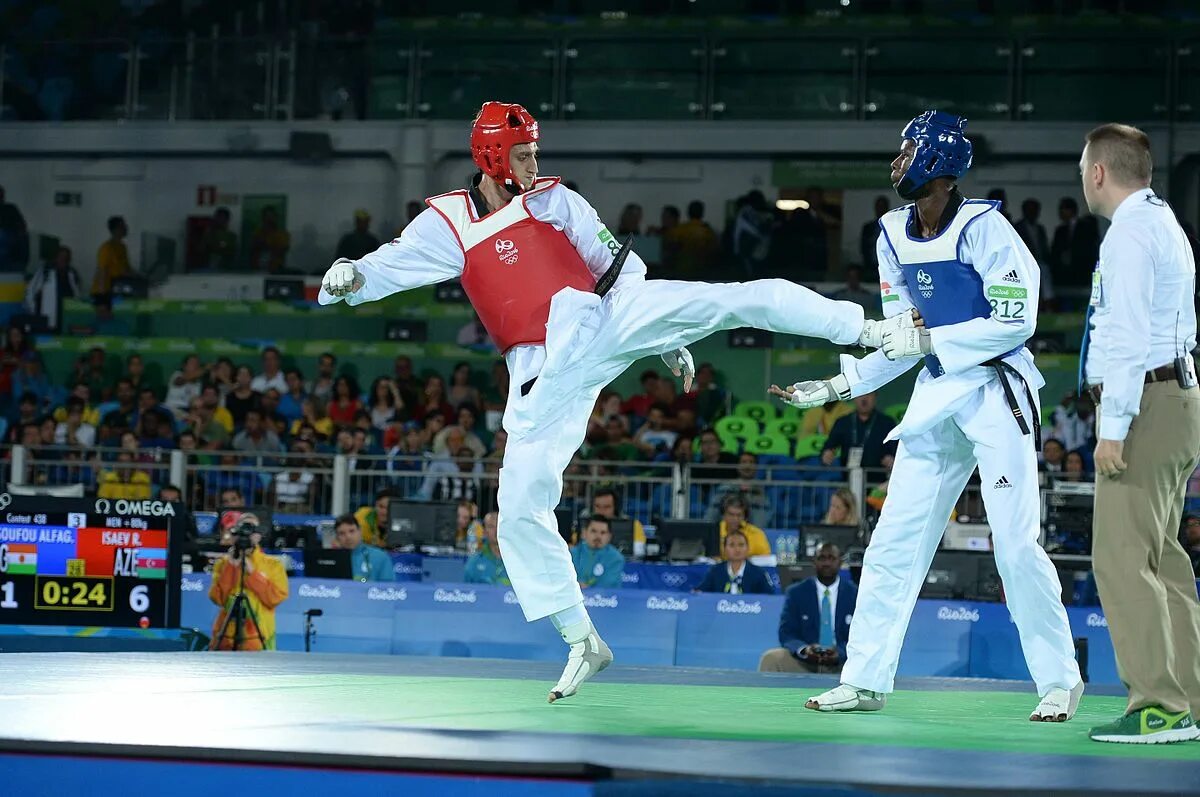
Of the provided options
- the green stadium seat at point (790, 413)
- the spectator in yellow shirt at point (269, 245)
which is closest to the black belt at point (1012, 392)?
the green stadium seat at point (790, 413)

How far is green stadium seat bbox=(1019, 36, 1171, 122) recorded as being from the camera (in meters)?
17.2

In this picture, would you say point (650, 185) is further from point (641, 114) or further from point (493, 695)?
point (493, 695)

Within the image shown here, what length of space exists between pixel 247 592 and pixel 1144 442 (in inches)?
286

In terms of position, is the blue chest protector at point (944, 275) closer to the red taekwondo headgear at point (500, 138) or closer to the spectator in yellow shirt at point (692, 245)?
the red taekwondo headgear at point (500, 138)

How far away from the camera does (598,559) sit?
11688 millimetres

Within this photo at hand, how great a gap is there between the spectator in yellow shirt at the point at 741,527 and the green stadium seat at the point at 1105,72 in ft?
25.2

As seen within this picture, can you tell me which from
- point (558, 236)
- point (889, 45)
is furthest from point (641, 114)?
point (558, 236)

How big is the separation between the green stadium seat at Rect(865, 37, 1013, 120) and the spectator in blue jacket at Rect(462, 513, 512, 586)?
27.7 feet

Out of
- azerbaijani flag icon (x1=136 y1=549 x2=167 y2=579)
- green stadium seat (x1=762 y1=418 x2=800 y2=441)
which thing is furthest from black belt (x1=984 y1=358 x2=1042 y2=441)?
green stadium seat (x1=762 y1=418 x2=800 y2=441)

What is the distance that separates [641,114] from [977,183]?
4.37 m

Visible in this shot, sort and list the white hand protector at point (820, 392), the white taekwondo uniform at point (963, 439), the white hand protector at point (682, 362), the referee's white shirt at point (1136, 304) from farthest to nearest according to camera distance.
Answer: the white hand protector at point (682, 362), the white hand protector at point (820, 392), the white taekwondo uniform at point (963, 439), the referee's white shirt at point (1136, 304)

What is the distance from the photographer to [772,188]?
64.5 feet

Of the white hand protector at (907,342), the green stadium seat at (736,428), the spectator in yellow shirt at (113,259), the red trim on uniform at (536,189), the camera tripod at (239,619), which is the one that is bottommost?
the camera tripod at (239,619)

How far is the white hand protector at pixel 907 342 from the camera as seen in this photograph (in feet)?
17.7
